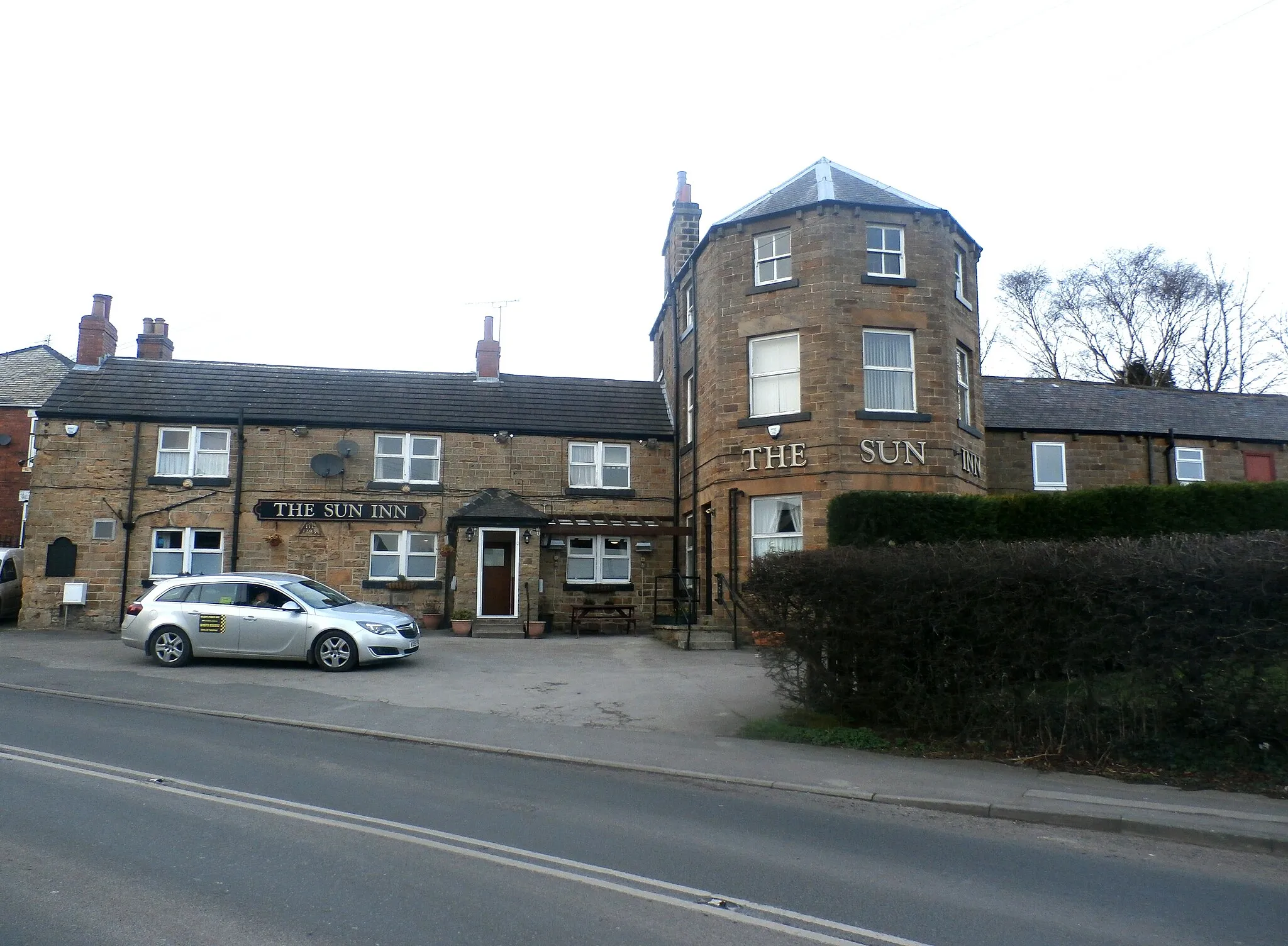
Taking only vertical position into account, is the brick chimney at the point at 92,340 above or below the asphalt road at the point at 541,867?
above

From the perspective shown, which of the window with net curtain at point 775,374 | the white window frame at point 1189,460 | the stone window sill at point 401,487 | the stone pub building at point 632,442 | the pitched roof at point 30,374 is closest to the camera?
the stone pub building at point 632,442

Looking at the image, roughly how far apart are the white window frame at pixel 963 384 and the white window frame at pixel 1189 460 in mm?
7969

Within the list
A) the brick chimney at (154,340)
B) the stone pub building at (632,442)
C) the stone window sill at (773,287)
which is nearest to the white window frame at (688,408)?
the stone pub building at (632,442)

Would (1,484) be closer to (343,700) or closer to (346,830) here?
(343,700)

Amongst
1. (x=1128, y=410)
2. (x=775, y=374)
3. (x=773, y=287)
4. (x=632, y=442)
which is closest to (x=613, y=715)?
(x=775, y=374)

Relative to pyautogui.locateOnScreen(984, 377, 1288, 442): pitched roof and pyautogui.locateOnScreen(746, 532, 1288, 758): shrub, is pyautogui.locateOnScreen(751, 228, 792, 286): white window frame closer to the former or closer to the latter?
pyautogui.locateOnScreen(984, 377, 1288, 442): pitched roof

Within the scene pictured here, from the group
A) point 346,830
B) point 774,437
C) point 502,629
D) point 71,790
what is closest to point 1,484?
point 502,629

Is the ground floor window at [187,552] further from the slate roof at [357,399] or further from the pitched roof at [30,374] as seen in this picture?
the pitched roof at [30,374]

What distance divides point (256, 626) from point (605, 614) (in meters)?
9.51

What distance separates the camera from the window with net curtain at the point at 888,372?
1933 centimetres

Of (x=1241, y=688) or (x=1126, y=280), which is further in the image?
(x=1126, y=280)

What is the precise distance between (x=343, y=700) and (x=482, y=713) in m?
2.14

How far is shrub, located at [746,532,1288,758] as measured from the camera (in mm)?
8008

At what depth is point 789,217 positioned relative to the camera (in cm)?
2016
